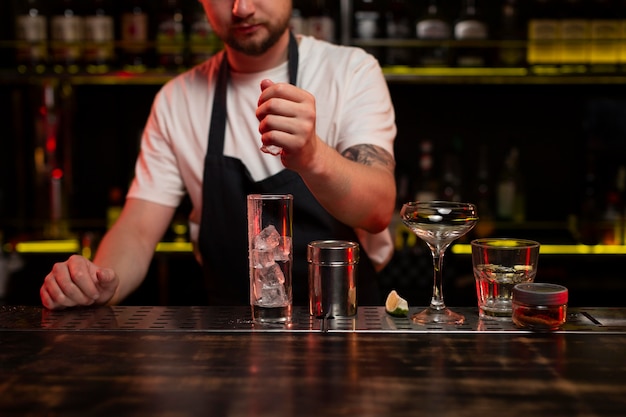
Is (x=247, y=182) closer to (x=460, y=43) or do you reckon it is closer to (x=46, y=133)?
(x=460, y=43)

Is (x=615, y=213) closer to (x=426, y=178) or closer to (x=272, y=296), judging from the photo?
(x=426, y=178)

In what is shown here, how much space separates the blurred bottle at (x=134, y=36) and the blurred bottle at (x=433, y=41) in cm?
101

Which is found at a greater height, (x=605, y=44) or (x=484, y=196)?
(x=605, y=44)

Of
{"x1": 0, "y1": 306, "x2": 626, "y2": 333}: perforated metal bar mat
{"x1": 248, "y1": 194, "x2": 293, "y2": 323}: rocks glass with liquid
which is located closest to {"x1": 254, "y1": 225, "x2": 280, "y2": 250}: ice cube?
{"x1": 248, "y1": 194, "x2": 293, "y2": 323}: rocks glass with liquid

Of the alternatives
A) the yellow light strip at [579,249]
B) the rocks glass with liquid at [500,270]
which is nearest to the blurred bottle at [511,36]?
the yellow light strip at [579,249]

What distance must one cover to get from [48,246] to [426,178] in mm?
1505

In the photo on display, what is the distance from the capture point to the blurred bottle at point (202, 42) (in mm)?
2799

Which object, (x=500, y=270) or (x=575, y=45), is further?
(x=575, y=45)

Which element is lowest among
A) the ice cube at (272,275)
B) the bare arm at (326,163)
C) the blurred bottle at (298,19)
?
the ice cube at (272,275)

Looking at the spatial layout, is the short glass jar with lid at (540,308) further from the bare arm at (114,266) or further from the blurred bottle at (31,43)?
the blurred bottle at (31,43)

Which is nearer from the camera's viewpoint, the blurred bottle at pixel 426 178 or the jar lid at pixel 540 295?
the jar lid at pixel 540 295

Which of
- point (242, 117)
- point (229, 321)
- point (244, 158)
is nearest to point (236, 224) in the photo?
point (244, 158)

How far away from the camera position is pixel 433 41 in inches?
109

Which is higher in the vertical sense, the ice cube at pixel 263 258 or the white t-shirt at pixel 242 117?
the white t-shirt at pixel 242 117
